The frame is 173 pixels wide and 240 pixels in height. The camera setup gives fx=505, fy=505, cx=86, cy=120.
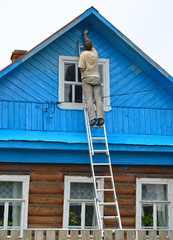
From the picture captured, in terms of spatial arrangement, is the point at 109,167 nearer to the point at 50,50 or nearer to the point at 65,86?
the point at 65,86

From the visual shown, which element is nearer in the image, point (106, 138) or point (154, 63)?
point (106, 138)

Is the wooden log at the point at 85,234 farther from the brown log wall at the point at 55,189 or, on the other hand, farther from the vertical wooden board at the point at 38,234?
the brown log wall at the point at 55,189

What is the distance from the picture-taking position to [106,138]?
1138cm

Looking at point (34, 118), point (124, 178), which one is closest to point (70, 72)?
point (34, 118)

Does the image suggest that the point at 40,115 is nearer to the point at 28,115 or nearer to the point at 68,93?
the point at 28,115

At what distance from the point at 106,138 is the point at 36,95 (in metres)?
2.03

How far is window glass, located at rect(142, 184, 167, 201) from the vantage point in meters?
12.1

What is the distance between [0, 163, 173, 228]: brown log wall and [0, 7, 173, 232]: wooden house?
0.02 metres

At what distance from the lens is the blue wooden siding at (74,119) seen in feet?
38.9

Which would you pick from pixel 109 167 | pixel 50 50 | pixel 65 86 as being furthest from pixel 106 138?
pixel 50 50

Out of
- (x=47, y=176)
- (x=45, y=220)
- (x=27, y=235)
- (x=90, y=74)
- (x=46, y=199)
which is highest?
(x=90, y=74)

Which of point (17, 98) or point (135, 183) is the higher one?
point (17, 98)

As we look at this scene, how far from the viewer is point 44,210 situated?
11.4 metres

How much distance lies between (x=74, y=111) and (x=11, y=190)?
2391 mm
